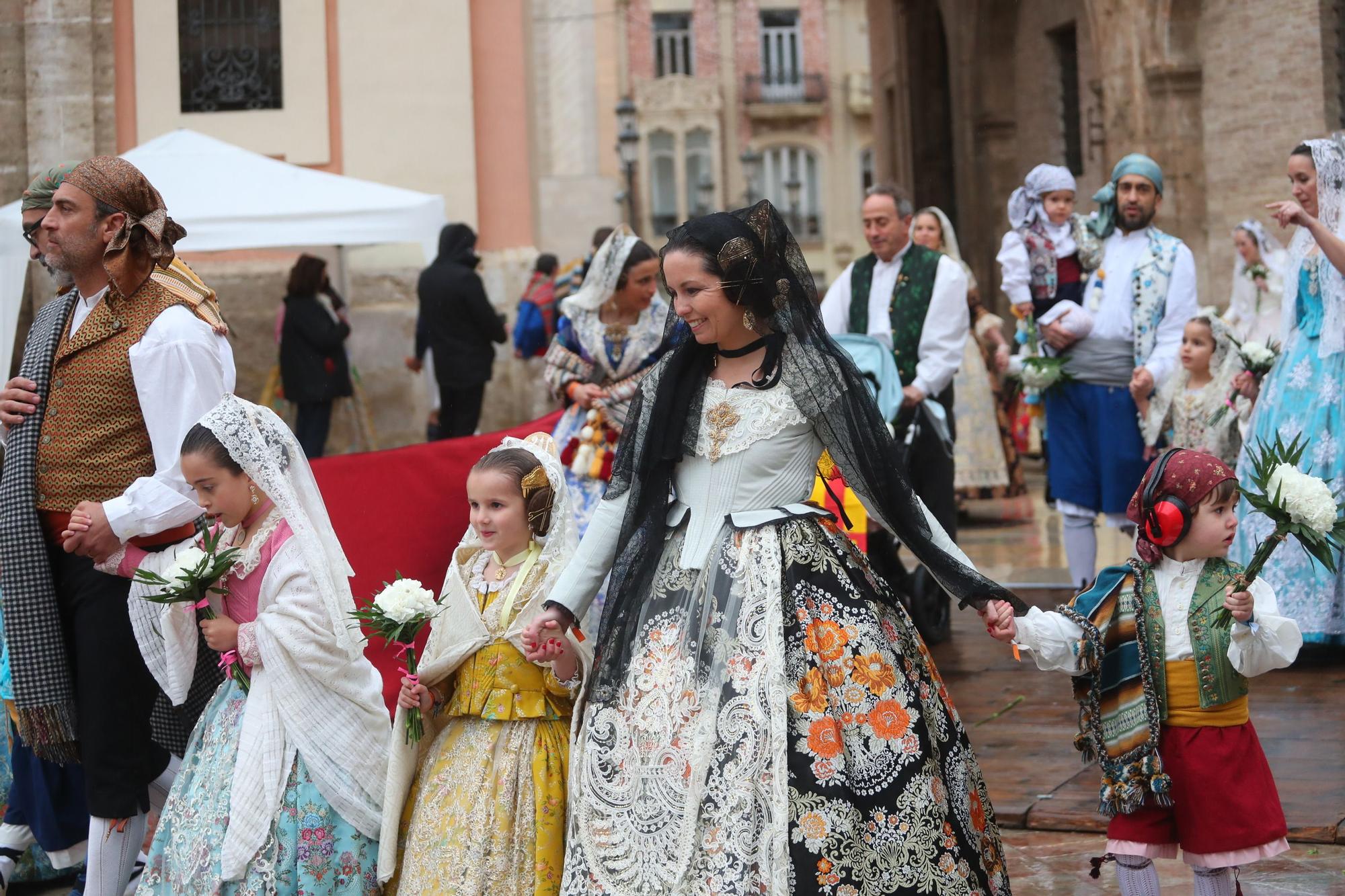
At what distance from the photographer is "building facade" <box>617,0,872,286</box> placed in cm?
5128

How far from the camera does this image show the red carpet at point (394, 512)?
5.51 m

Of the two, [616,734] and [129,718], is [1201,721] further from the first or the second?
[129,718]

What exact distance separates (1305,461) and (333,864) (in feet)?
15.1

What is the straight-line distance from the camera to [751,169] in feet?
160

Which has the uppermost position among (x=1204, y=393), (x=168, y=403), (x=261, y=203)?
(x=261, y=203)

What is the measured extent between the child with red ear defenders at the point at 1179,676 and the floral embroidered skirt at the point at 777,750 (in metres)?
0.32

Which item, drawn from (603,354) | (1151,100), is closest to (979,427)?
(1151,100)

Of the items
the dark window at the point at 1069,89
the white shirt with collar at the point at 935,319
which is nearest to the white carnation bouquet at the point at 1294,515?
the white shirt with collar at the point at 935,319

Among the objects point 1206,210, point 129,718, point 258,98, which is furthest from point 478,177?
point 129,718

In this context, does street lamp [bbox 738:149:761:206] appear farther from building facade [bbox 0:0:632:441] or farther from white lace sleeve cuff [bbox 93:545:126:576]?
white lace sleeve cuff [bbox 93:545:126:576]

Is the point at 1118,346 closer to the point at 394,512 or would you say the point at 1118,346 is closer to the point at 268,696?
→ the point at 394,512

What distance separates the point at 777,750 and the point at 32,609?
2.19 meters

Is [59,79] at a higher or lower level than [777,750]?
higher

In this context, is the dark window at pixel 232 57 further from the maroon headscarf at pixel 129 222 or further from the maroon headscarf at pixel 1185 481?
the maroon headscarf at pixel 1185 481
